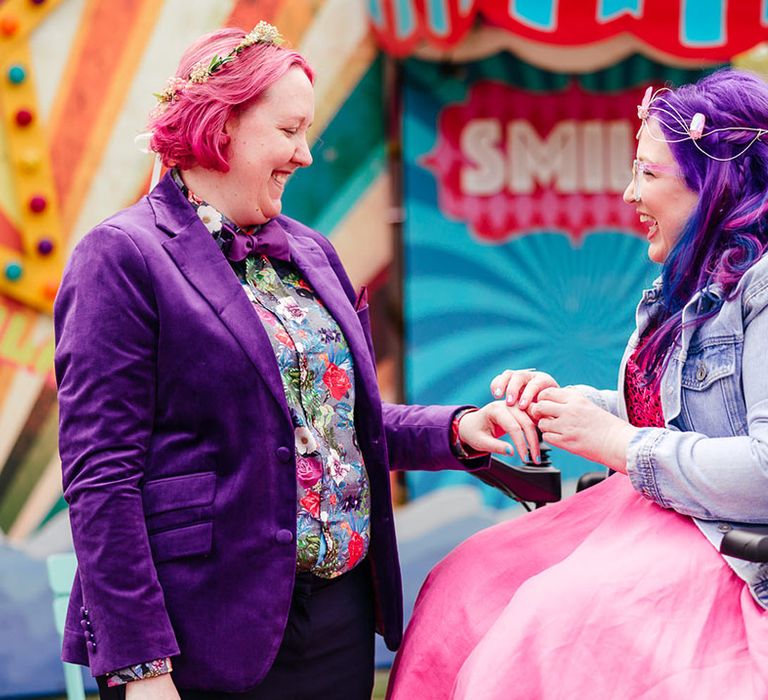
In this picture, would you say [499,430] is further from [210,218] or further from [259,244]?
[210,218]

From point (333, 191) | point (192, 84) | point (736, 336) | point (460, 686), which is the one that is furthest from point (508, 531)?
point (333, 191)

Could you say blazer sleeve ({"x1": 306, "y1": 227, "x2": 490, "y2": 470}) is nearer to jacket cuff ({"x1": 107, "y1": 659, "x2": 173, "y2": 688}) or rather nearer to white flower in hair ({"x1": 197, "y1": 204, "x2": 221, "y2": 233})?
white flower in hair ({"x1": 197, "y1": 204, "x2": 221, "y2": 233})

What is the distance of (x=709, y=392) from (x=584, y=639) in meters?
0.48

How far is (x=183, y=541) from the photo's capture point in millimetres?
1981

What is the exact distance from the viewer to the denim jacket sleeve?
1907mm

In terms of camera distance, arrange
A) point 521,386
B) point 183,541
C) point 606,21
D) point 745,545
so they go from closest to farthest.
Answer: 1. point 745,545
2. point 183,541
3. point 521,386
4. point 606,21

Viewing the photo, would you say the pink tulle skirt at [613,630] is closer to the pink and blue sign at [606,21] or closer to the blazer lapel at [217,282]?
the blazer lapel at [217,282]

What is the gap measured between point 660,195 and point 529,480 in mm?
645

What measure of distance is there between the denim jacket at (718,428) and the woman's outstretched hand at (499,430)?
0.94 feet

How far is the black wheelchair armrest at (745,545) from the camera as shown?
1.83 meters

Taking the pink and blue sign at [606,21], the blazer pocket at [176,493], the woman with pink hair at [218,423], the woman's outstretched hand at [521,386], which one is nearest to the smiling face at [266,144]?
the woman with pink hair at [218,423]

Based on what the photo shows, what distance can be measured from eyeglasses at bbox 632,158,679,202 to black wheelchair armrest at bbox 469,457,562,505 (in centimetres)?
59

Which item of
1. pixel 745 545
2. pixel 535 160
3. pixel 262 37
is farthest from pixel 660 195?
pixel 535 160

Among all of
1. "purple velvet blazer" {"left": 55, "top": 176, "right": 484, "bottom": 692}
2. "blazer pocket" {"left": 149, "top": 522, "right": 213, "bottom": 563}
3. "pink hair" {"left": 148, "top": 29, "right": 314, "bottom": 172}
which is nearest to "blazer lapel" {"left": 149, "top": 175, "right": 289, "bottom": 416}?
"purple velvet blazer" {"left": 55, "top": 176, "right": 484, "bottom": 692}
